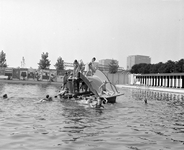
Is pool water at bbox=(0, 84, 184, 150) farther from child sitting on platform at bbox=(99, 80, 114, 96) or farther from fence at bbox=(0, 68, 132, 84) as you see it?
fence at bbox=(0, 68, 132, 84)

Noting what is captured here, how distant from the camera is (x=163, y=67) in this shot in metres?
74.9

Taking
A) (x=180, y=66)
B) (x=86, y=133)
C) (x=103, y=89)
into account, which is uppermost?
(x=180, y=66)

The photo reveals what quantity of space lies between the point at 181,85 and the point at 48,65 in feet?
175

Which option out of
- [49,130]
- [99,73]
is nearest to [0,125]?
[49,130]

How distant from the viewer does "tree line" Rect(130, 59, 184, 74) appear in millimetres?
67294

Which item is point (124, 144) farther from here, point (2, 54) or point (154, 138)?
point (2, 54)

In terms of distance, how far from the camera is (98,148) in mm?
8484

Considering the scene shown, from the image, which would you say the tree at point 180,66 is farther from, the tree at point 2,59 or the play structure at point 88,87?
the tree at point 2,59

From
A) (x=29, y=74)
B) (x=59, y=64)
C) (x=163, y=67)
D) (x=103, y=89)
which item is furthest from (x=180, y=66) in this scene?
(x=59, y=64)

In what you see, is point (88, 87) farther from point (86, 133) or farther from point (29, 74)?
point (29, 74)

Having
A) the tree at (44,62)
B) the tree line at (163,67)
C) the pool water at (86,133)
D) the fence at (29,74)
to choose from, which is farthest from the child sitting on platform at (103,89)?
the tree at (44,62)

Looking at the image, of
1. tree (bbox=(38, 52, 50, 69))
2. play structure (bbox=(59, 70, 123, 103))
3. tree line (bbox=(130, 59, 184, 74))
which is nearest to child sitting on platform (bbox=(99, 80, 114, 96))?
play structure (bbox=(59, 70, 123, 103))

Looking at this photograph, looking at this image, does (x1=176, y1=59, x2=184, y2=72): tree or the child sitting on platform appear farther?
(x1=176, y1=59, x2=184, y2=72): tree

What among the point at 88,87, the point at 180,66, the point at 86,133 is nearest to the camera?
the point at 86,133
